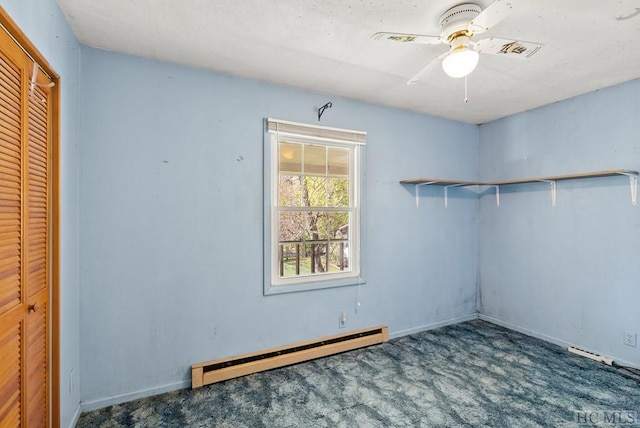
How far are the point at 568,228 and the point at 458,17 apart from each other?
8.59ft

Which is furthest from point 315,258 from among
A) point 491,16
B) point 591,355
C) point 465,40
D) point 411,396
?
point 591,355

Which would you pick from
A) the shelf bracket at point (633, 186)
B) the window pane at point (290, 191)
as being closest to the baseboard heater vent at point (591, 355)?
the shelf bracket at point (633, 186)

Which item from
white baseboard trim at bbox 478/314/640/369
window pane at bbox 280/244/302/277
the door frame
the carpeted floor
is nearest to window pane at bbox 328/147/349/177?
window pane at bbox 280/244/302/277

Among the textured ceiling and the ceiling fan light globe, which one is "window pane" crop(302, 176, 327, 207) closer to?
the textured ceiling

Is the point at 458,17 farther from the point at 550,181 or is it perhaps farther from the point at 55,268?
the point at 55,268

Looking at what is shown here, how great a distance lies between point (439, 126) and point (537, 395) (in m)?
2.82

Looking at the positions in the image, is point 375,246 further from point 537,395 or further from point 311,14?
point 311,14

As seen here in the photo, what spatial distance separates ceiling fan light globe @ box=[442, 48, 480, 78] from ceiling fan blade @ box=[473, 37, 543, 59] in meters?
0.10

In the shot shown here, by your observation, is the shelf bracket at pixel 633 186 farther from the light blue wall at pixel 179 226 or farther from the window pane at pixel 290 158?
the window pane at pixel 290 158

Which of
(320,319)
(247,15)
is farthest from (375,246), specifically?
(247,15)

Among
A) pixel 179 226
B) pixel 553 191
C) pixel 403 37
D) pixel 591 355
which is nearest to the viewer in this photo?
pixel 403 37

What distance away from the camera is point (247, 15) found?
6.01ft

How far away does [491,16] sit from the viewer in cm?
145

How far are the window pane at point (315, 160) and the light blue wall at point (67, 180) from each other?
5.84ft
